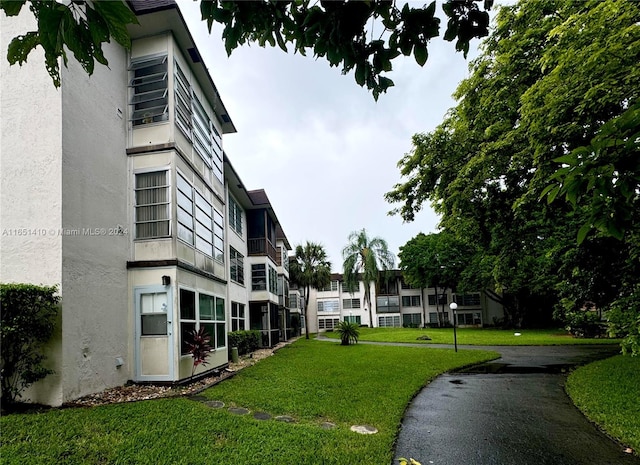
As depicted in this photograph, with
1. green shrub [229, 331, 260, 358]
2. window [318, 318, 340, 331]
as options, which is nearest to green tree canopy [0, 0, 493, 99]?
green shrub [229, 331, 260, 358]

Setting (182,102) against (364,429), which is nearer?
(364,429)

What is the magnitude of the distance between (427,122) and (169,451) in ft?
39.1

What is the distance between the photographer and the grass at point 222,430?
4.70m

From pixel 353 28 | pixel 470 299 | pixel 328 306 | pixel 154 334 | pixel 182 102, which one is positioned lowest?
pixel 328 306

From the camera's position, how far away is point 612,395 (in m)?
7.94

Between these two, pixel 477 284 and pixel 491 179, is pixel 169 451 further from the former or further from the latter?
pixel 477 284

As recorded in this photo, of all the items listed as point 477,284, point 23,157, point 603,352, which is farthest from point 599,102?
point 477,284

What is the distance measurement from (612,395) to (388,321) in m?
42.3

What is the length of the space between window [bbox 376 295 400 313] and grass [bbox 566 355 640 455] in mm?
37892

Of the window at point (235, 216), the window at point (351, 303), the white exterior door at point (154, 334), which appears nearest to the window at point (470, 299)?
the window at point (351, 303)

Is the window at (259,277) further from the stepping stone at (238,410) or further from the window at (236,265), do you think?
the stepping stone at (238,410)

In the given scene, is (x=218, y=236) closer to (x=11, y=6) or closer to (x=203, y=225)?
(x=203, y=225)

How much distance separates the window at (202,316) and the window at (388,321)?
130 ft

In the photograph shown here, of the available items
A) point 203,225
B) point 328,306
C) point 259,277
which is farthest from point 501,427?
point 328,306
